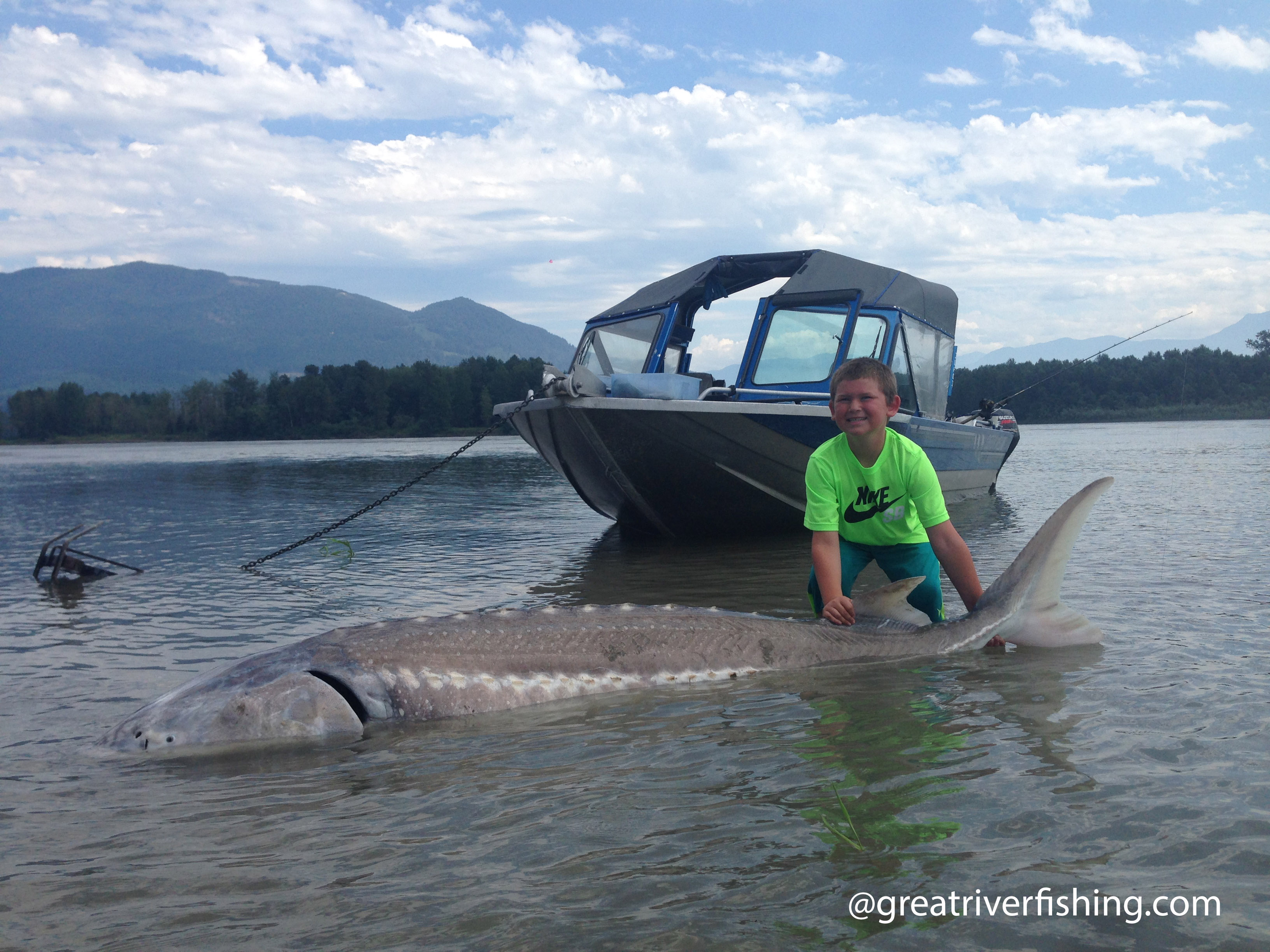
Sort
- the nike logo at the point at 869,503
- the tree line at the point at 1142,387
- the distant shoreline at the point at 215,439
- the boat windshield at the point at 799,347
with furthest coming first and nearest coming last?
1. the distant shoreline at the point at 215,439
2. the tree line at the point at 1142,387
3. the boat windshield at the point at 799,347
4. the nike logo at the point at 869,503

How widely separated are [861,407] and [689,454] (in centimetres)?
463

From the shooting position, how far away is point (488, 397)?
80.8m

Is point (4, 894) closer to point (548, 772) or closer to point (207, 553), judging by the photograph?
point (548, 772)

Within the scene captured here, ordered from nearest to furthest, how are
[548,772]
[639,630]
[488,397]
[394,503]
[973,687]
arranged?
[548,772], [973,687], [639,630], [394,503], [488,397]

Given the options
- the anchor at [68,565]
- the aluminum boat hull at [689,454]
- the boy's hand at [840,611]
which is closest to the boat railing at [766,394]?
the aluminum boat hull at [689,454]

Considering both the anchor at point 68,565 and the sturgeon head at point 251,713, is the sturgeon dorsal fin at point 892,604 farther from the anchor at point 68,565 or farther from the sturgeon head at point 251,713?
the anchor at point 68,565

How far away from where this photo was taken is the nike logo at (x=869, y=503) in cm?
412

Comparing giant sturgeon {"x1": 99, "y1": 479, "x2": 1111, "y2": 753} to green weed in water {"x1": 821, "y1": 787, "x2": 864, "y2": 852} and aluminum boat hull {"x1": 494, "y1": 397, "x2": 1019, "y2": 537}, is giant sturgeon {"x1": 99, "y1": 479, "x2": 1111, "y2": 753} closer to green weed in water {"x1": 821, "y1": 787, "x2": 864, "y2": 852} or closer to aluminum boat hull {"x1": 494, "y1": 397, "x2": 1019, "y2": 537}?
green weed in water {"x1": 821, "y1": 787, "x2": 864, "y2": 852}

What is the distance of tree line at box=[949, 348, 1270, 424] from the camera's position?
6562 cm

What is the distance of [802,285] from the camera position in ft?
32.1

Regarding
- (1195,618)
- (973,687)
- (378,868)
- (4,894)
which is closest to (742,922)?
(378,868)

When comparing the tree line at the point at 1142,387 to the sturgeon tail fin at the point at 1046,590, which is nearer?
the sturgeon tail fin at the point at 1046,590

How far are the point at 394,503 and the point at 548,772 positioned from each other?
1404 centimetres

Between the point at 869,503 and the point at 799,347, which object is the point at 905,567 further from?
the point at 799,347
